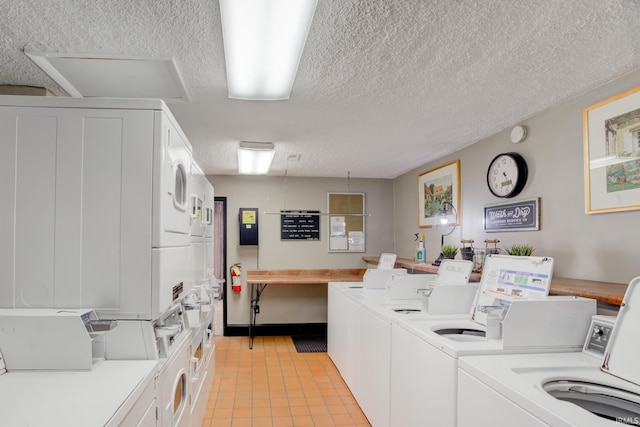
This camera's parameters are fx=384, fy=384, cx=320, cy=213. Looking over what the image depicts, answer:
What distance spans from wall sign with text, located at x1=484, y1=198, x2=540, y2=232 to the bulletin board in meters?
2.54

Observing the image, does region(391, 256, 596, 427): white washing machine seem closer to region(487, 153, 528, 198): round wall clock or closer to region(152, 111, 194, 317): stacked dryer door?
region(487, 153, 528, 198): round wall clock

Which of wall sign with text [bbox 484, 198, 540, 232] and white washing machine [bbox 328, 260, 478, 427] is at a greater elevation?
wall sign with text [bbox 484, 198, 540, 232]

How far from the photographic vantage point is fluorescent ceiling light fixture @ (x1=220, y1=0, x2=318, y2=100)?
137cm

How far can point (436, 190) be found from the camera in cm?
423

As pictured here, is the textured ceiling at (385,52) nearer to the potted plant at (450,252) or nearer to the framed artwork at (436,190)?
the framed artwork at (436,190)

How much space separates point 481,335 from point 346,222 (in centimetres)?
351

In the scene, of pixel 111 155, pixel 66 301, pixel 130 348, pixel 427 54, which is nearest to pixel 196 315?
pixel 130 348

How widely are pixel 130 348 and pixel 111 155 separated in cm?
83

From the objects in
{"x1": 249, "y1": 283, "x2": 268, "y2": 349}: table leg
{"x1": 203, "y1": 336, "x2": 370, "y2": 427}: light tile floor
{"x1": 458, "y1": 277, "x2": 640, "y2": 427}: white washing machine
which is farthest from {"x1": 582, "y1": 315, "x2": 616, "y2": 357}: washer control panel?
{"x1": 249, "y1": 283, "x2": 268, "y2": 349}: table leg

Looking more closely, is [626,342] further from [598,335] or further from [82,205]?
[82,205]

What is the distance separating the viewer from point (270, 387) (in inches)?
141

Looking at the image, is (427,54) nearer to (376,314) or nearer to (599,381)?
(599,381)

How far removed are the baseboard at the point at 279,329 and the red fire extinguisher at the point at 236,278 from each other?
56 cm

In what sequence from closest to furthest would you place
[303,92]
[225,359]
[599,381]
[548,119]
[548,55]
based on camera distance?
[599,381] → [548,55] → [303,92] → [548,119] → [225,359]
